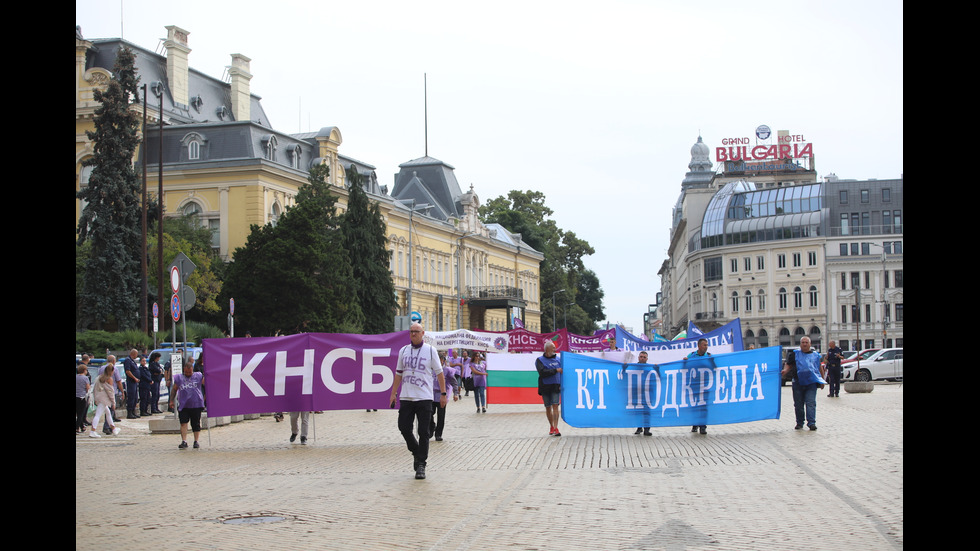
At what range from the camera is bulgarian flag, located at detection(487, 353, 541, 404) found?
97.9 ft

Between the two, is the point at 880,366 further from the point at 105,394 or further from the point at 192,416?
the point at 192,416

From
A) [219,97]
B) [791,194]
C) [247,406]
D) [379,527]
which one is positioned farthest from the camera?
[791,194]

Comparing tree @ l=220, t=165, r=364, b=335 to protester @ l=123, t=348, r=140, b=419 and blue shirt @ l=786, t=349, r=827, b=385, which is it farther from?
blue shirt @ l=786, t=349, r=827, b=385

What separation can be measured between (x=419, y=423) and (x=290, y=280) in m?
37.4

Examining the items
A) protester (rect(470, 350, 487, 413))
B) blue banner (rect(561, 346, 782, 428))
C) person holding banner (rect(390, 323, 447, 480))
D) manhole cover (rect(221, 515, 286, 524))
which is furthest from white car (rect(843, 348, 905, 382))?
manhole cover (rect(221, 515, 286, 524))

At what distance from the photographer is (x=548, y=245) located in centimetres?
12200

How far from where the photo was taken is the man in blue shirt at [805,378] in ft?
64.2

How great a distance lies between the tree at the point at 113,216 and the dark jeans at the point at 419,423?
122 feet

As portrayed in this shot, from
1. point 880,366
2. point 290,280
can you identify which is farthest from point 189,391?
point 880,366

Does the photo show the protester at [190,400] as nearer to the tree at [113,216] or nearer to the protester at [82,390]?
the protester at [82,390]

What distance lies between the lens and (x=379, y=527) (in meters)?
9.53
